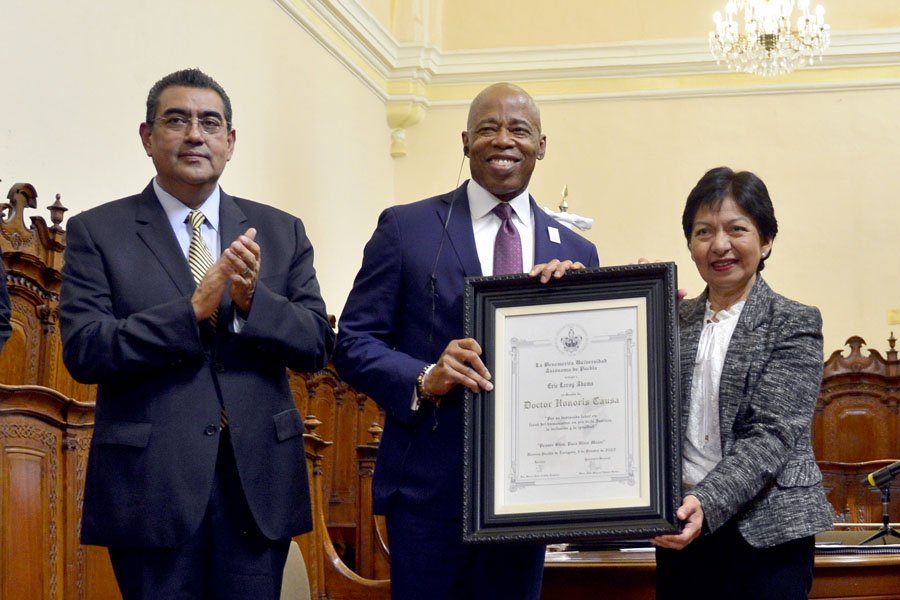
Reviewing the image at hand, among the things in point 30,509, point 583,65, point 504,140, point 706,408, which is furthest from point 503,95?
point 583,65

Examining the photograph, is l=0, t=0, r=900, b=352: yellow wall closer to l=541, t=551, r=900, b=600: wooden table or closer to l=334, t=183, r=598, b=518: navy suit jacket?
l=541, t=551, r=900, b=600: wooden table

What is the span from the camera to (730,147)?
41.1 ft

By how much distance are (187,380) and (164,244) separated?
360mm

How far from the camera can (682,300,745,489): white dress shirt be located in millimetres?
2574

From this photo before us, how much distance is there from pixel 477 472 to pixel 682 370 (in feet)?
2.00

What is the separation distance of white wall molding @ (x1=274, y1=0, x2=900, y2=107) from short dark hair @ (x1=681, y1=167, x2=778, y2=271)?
9.28m

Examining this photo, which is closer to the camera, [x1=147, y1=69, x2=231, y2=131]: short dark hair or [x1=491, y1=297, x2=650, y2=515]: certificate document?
[x1=491, y1=297, x2=650, y2=515]: certificate document

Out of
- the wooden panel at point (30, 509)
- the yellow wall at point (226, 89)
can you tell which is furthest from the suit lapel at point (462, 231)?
the yellow wall at point (226, 89)

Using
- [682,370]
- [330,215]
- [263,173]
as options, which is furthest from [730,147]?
[682,370]

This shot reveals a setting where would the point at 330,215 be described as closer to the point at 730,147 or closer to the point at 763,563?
the point at 730,147

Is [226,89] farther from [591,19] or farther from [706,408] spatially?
[706,408]

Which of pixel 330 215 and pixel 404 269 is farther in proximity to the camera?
pixel 330 215

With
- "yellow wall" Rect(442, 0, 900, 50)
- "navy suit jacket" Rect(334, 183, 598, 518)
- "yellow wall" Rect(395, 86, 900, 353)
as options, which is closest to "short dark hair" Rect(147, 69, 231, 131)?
"navy suit jacket" Rect(334, 183, 598, 518)

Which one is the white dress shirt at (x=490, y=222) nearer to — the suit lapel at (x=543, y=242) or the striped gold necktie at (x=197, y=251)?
the suit lapel at (x=543, y=242)
